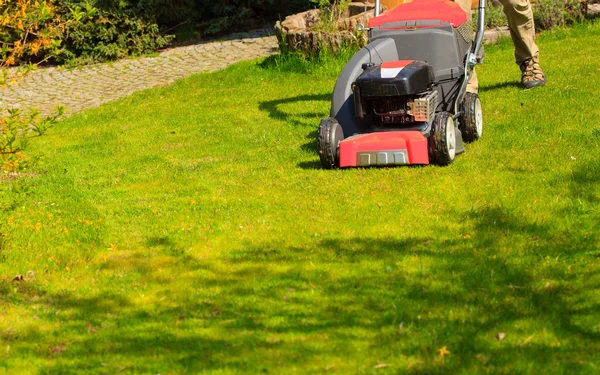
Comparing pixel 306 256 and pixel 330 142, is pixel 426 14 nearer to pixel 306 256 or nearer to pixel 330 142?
pixel 330 142

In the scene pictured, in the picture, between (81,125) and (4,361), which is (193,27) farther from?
(4,361)

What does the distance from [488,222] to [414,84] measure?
160 cm

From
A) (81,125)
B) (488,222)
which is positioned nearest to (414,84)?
(488,222)

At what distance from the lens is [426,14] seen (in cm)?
798

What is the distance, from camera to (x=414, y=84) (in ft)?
22.9

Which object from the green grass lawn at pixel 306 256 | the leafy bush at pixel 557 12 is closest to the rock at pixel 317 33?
the leafy bush at pixel 557 12

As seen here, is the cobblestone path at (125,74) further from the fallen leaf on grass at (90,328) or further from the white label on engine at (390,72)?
the fallen leaf on grass at (90,328)

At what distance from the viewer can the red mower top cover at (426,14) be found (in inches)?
309

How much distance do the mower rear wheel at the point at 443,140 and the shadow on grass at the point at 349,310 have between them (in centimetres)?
114

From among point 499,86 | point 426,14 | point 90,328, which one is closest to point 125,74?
point 499,86

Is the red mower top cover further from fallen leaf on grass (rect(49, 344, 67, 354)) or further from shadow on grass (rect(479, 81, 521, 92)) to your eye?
fallen leaf on grass (rect(49, 344, 67, 354))

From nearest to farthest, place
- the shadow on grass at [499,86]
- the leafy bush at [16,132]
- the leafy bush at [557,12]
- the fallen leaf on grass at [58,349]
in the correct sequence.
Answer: the fallen leaf on grass at [58,349] < the leafy bush at [16,132] < the shadow on grass at [499,86] < the leafy bush at [557,12]

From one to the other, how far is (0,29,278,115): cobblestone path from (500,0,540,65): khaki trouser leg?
204 inches

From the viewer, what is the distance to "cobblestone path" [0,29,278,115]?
480 inches
